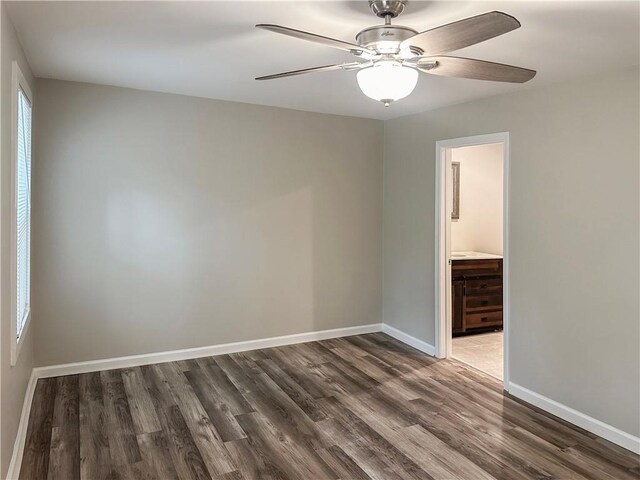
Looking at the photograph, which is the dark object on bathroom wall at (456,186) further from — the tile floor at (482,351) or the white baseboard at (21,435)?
the white baseboard at (21,435)

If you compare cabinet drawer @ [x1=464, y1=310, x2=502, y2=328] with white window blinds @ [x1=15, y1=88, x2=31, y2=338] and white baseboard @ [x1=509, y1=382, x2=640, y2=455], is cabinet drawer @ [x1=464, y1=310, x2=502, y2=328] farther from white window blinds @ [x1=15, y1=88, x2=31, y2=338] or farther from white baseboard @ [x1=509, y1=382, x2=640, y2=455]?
white window blinds @ [x1=15, y1=88, x2=31, y2=338]

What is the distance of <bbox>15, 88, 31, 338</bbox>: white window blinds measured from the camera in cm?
295

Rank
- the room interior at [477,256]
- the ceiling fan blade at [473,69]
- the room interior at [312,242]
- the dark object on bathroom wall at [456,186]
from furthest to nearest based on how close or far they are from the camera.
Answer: the dark object on bathroom wall at [456,186], the room interior at [477,256], the room interior at [312,242], the ceiling fan blade at [473,69]

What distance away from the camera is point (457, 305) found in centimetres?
515

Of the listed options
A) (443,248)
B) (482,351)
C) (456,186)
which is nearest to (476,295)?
(482,351)

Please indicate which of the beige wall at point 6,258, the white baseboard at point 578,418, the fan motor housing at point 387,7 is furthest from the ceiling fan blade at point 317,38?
the white baseboard at point 578,418

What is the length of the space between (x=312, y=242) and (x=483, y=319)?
2.08 metres

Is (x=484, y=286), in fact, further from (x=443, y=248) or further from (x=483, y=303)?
(x=443, y=248)

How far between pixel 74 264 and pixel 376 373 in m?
2.60

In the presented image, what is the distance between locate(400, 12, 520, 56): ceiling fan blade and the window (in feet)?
6.80

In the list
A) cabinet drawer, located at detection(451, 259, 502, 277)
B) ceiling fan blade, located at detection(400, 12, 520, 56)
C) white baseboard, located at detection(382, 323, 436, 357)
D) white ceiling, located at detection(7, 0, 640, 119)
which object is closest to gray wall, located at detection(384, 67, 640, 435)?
white ceiling, located at detection(7, 0, 640, 119)

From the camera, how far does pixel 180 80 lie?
3574 millimetres

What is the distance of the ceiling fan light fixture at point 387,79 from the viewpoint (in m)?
1.98

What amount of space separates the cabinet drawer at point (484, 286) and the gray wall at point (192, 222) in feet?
3.17
